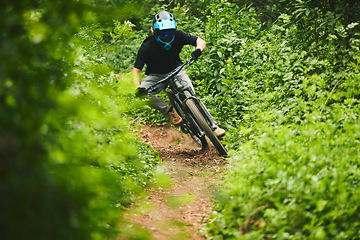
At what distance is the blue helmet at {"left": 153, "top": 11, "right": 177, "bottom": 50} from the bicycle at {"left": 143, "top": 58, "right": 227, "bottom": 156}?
0.49 meters

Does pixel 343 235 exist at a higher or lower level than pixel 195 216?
lower

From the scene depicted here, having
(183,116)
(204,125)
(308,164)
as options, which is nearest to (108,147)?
(308,164)

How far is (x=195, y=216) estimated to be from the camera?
156 inches

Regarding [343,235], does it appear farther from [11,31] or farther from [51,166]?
[11,31]

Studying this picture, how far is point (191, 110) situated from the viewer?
594cm

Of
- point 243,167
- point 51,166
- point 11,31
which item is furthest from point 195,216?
point 11,31

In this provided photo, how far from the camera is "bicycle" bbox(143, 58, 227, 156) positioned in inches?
232

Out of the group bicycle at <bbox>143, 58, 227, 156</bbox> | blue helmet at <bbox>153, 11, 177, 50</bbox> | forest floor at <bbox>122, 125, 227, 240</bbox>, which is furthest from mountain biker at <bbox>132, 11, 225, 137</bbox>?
forest floor at <bbox>122, 125, 227, 240</bbox>

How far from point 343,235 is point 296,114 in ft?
7.35

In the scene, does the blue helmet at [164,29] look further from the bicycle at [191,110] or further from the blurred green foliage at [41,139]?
the blurred green foliage at [41,139]

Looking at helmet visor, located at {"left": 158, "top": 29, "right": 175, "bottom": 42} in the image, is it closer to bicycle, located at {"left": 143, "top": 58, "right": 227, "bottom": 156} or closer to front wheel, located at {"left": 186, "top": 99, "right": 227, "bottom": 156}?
bicycle, located at {"left": 143, "top": 58, "right": 227, "bottom": 156}

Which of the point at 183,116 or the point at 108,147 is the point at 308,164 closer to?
the point at 108,147

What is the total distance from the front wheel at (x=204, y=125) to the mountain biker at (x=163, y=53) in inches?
5.9

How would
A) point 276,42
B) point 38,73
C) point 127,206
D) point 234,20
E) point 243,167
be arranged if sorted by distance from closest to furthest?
point 38,73
point 243,167
point 127,206
point 276,42
point 234,20
